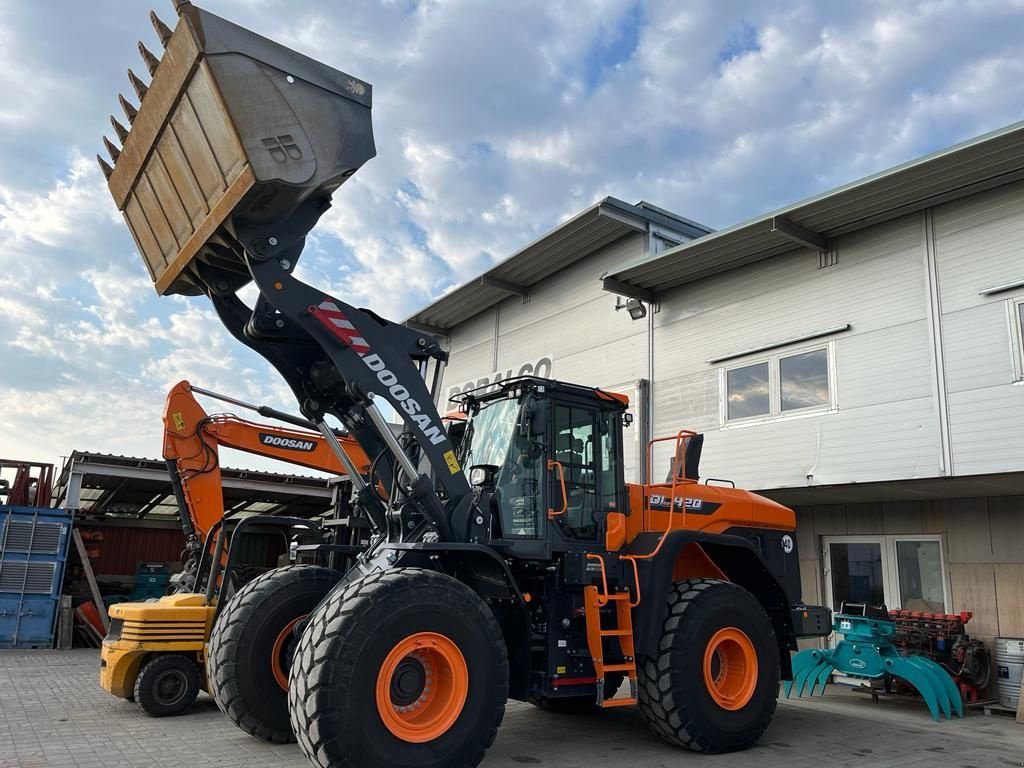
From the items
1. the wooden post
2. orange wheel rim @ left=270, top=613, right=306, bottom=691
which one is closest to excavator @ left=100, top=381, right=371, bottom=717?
orange wheel rim @ left=270, top=613, right=306, bottom=691

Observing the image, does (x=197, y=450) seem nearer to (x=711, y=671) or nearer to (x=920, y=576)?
(x=711, y=671)

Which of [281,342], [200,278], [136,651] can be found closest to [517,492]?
[281,342]

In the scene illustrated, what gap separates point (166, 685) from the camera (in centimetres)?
788

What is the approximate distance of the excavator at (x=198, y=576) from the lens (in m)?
7.25

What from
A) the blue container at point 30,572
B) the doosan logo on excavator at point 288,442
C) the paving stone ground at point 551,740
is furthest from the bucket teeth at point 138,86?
the blue container at point 30,572

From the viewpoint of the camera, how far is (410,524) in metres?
6.34

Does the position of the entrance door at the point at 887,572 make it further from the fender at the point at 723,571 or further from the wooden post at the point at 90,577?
the wooden post at the point at 90,577

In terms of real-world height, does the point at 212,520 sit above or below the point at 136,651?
above

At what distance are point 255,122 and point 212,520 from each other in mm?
7607

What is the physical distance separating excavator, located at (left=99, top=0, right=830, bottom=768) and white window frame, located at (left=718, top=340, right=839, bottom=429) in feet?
11.2

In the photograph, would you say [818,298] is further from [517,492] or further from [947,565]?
[517,492]

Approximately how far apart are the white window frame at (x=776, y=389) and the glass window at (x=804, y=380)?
44mm

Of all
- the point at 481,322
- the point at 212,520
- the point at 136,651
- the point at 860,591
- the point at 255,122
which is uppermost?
the point at 481,322

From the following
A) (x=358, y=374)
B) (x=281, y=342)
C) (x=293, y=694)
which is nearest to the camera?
(x=293, y=694)
